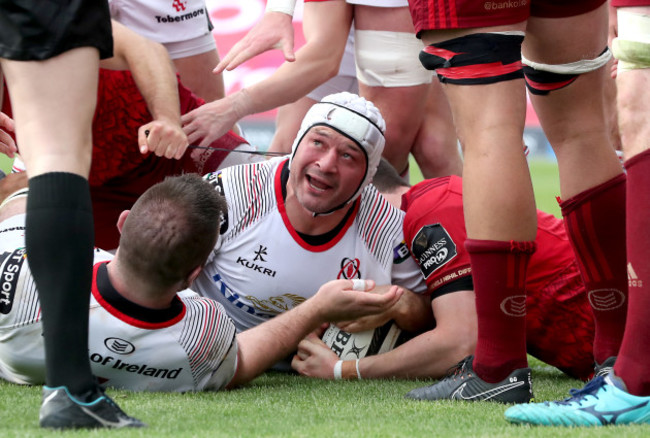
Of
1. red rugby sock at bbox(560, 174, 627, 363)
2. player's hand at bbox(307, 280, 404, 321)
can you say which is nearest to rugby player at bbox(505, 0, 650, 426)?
red rugby sock at bbox(560, 174, 627, 363)

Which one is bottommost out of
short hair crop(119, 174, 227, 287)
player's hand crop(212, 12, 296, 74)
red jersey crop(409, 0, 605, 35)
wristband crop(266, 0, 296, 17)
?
short hair crop(119, 174, 227, 287)

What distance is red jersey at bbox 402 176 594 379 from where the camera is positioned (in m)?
3.42

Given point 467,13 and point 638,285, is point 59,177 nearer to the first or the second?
point 467,13

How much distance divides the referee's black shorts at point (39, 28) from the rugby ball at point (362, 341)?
168cm

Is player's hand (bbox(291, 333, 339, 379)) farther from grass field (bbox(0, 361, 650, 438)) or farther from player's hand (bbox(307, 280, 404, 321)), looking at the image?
player's hand (bbox(307, 280, 404, 321))

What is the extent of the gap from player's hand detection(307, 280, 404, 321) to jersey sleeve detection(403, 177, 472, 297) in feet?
1.07

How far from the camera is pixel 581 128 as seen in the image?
9.29 feet

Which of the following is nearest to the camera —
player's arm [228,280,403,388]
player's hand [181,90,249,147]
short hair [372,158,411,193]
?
player's arm [228,280,403,388]

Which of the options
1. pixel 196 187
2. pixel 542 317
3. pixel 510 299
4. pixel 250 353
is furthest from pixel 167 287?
pixel 542 317

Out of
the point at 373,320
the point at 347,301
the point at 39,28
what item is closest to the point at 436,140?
the point at 373,320

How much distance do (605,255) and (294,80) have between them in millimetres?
1866

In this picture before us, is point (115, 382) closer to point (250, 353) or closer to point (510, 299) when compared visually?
point (250, 353)

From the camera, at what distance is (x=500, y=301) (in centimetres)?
260

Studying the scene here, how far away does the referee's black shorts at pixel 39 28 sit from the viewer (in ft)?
6.74
